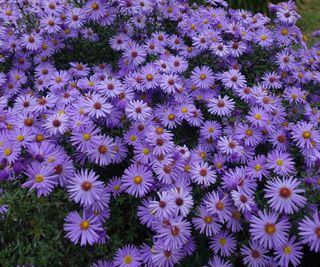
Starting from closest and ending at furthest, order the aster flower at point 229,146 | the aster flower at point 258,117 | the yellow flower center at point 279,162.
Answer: the yellow flower center at point 279,162 → the aster flower at point 229,146 → the aster flower at point 258,117

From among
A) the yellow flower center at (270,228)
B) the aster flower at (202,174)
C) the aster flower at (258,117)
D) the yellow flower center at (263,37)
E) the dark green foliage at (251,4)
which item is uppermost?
the yellow flower center at (263,37)

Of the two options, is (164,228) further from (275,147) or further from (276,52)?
(276,52)

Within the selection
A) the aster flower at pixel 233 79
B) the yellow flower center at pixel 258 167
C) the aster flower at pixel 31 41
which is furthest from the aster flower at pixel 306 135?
the aster flower at pixel 31 41

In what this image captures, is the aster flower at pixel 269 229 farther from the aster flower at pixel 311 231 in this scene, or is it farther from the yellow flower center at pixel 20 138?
the yellow flower center at pixel 20 138

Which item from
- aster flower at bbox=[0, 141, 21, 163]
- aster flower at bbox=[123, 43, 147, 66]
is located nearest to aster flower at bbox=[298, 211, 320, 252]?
aster flower at bbox=[0, 141, 21, 163]

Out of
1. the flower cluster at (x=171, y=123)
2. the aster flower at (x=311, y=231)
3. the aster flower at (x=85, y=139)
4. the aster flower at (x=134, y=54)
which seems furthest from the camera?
the aster flower at (x=134, y=54)

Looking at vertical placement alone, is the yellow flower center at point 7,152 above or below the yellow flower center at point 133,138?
below

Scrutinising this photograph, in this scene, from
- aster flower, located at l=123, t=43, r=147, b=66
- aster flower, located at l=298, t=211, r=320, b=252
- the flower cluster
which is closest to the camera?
aster flower, located at l=298, t=211, r=320, b=252

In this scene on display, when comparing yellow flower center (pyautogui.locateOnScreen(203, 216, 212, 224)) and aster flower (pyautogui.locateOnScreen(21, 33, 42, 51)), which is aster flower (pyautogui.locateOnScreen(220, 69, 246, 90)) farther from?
aster flower (pyautogui.locateOnScreen(21, 33, 42, 51))
